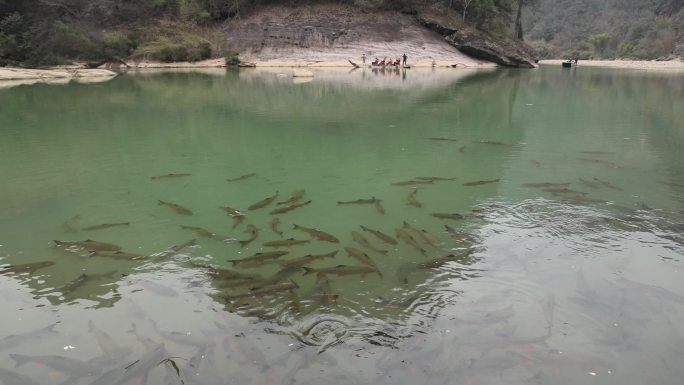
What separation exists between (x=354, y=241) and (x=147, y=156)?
25.3 feet

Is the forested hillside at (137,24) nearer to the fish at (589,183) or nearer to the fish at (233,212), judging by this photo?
the fish at (233,212)

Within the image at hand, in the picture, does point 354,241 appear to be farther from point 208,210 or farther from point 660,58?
point 660,58

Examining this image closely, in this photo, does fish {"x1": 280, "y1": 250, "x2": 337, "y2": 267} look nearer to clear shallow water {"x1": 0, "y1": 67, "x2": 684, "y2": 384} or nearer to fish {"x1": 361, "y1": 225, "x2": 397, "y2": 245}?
clear shallow water {"x1": 0, "y1": 67, "x2": 684, "y2": 384}

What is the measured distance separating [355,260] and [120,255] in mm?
3440

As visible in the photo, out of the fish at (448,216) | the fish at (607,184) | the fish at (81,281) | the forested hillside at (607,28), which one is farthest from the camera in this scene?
the forested hillside at (607,28)

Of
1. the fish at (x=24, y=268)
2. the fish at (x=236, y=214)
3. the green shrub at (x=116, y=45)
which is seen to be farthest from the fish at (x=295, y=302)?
the green shrub at (x=116, y=45)

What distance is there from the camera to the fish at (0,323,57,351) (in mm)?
4770

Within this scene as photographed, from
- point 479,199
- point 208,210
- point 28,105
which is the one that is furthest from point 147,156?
point 28,105

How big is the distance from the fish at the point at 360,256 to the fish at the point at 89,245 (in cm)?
349

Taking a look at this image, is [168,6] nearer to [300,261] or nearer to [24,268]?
[24,268]

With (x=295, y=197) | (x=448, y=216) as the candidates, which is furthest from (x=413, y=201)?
(x=295, y=197)

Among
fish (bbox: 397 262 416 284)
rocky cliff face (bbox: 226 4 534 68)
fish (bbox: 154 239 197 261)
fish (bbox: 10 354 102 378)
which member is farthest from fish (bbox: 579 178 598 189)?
rocky cliff face (bbox: 226 4 534 68)

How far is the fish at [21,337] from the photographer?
477 cm

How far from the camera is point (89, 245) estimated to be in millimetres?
6855
